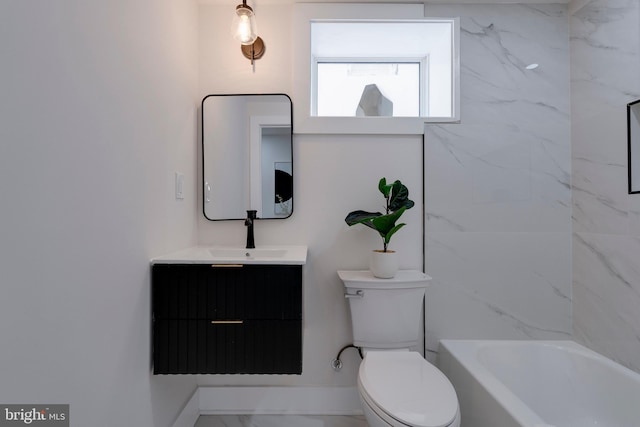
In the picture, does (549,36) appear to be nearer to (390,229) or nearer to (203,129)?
(390,229)

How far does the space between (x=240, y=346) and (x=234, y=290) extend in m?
0.23

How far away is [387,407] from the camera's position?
1.06 m

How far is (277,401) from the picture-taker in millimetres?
1761

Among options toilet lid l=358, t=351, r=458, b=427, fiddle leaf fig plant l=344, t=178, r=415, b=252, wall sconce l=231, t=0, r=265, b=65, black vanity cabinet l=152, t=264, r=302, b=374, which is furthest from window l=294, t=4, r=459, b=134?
toilet lid l=358, t=351, r=458, b=427

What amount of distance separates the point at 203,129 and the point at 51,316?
125 cm

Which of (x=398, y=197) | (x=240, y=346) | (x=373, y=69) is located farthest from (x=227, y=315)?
(x=373, y=69)

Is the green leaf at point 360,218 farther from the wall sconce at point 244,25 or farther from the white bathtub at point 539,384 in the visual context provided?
the wall sconce at point 244,25

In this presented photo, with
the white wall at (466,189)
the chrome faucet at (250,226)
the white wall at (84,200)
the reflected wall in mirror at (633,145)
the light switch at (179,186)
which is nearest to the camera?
the white wall at (84,200)

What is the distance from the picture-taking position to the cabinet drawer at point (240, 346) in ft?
4.11

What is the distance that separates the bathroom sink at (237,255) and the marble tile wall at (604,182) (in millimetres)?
1520

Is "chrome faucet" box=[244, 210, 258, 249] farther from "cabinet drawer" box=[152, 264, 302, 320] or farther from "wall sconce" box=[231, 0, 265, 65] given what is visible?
"wall sconce" box=[231, 0, 265, 65]

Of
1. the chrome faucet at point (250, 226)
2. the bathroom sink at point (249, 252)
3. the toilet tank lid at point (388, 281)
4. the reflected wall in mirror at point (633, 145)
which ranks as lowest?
the toilet tank lid at point (388, 281)

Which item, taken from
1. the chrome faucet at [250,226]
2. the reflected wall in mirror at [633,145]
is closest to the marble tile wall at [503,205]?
the reflected wall in mirror at [633,145]

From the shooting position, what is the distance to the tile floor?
1.68 meters
